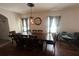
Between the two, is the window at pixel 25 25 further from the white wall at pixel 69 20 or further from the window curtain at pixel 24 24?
the white wall at pixel 69 20

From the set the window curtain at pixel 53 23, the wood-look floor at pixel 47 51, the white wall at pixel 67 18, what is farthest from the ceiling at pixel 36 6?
the wood-look floor at pixel 47 51

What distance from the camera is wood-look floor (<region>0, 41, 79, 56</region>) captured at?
1.95 m

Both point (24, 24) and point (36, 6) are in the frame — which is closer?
point (36, 6)

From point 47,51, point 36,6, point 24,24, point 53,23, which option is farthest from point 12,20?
point 47,51

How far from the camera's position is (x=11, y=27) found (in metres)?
1.98

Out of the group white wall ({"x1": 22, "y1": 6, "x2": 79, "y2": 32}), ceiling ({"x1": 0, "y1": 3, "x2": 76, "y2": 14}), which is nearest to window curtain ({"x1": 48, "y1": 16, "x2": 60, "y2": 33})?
white wall ({"x1": 22, "y1": 6, "x2": 79, "y2": 32})

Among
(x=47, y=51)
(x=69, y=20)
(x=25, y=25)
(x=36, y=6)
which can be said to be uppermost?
(x=36, y=6)

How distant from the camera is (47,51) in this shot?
198cm

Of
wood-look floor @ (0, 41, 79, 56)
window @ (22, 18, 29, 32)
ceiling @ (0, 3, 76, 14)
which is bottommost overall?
wood-look floor @ (0, 41, 79, 56)

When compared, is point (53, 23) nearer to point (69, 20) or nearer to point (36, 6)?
point (69, 20)

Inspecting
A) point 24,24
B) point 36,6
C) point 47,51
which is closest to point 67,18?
point 36,6

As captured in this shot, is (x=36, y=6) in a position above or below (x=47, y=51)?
above

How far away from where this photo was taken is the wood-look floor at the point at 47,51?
195cm

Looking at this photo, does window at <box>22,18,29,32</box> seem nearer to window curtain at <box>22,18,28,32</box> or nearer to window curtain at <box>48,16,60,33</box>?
window curtain at <box>22,18,28,32</box>
